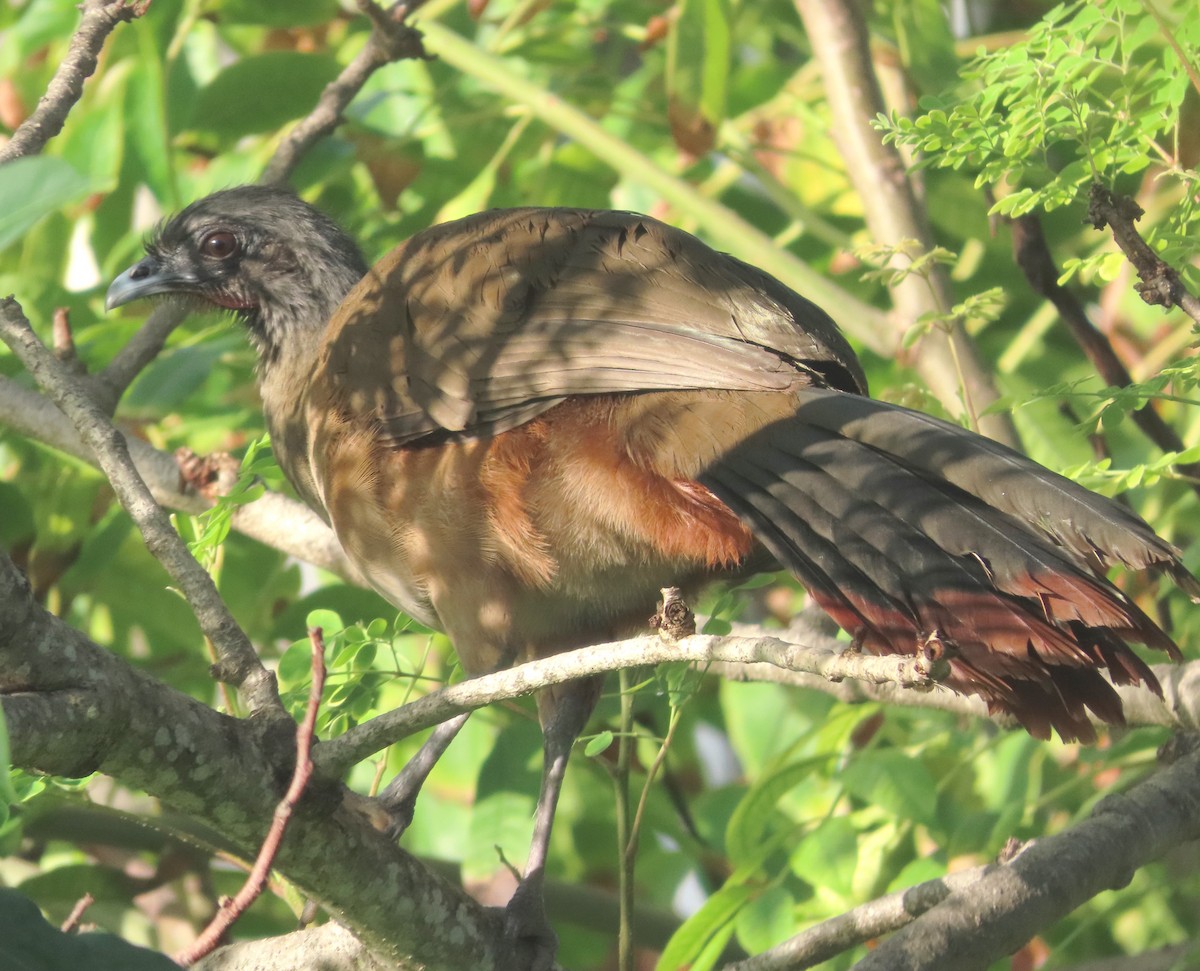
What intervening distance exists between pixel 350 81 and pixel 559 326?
115 centimetres

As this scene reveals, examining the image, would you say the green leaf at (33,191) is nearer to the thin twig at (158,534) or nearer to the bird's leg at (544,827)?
the thin twig at (158,534)

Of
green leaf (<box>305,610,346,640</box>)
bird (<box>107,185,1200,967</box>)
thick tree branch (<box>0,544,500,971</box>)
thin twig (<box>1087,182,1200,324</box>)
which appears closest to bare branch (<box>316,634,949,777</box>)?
thick tree branch (<box>0,544,500,971</box>)

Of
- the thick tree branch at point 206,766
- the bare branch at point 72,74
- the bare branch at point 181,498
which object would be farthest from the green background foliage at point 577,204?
the bare branch at point 72,74

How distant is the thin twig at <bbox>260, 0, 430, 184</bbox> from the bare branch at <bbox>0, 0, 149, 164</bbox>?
0.84 m

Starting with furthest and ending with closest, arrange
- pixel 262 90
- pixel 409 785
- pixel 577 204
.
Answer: pixel 577 204 → pixel 262 90 → pixel 409 785

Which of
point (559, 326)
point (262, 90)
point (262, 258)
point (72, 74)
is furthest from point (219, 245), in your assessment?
point (559, 326)

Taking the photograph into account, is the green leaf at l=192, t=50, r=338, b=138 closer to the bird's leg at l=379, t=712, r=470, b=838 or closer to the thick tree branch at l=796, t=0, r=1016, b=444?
the thick tree branch at l=796, t=0, r=1016, b=444

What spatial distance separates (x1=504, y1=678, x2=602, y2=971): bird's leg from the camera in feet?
9.73

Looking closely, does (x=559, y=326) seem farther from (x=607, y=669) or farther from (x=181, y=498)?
(x=607, y=669)

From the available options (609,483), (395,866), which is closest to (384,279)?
(609,483)

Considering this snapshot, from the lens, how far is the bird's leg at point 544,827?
9.73ft

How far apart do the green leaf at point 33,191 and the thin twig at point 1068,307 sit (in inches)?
99.1

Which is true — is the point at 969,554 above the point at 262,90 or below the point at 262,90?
below

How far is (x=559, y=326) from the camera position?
10.5 ft
